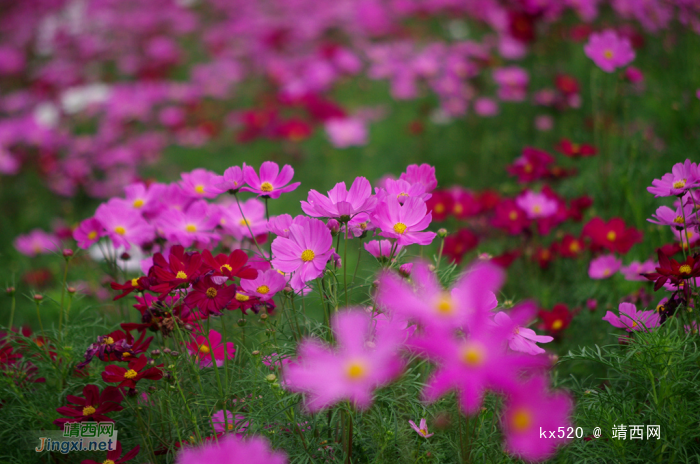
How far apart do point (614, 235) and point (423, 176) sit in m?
0.74

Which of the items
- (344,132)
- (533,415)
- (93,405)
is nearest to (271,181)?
(93,405)

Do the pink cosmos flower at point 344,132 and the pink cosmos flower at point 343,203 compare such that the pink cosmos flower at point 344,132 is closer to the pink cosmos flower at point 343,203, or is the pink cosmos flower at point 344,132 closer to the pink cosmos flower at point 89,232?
the pink cosmos flower at point 89,232

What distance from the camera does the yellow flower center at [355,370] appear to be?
590 mm

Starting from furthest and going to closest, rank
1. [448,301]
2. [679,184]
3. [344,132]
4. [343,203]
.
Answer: [344,132]
[679,184]
[343,203]
[448,301]

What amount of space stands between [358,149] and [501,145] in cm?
107

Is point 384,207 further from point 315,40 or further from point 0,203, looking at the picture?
point 315,40

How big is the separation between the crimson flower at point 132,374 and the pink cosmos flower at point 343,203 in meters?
0.38

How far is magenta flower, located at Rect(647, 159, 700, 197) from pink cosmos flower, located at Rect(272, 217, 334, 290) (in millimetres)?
624

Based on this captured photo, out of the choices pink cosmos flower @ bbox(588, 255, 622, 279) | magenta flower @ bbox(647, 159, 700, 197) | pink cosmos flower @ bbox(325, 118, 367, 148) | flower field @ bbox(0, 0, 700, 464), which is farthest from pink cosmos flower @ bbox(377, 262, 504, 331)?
pink cosmos flower @ bbox(325, 118, 367, 148)

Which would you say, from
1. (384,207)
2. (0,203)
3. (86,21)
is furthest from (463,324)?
(86,21)

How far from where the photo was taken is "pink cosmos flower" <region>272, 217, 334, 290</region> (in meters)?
0.78

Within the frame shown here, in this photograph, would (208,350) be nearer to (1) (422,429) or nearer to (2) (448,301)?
(1) (422,429)

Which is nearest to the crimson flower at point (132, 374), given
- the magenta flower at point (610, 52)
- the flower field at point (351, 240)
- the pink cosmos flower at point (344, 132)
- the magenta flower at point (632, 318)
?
the flower field at point (351, 240)

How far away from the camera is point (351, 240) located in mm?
2219
